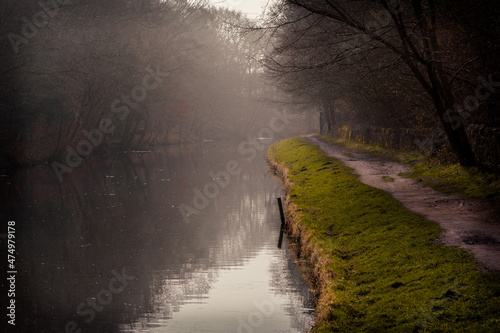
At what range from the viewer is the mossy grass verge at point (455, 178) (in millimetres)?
13477

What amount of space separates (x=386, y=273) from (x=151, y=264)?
20.5ft

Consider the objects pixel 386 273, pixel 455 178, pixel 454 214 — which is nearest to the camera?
pixel 386 273

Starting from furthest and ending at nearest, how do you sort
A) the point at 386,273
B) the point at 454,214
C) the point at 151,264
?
1. the point at 151,264
2. the point at 454,214
3. the point at 386,273

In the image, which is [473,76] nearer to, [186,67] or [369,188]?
[369,188]

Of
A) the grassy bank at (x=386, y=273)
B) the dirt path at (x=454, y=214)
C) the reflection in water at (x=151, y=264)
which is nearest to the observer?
the grassy bank at (x=386, y=273)

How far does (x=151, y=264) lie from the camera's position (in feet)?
43.2

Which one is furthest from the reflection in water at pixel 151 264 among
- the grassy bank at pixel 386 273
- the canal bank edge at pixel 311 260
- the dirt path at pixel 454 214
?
the dirt path at pixel 454 214

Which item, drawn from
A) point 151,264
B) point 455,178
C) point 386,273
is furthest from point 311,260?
point 455,178

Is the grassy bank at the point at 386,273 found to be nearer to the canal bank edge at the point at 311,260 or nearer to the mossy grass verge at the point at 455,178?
the canal bank edge at the point at 311,260

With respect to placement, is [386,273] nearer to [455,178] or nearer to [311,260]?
[311,260]

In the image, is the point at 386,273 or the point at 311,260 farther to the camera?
the point at 311,260

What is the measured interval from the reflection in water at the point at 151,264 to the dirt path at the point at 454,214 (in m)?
2.95

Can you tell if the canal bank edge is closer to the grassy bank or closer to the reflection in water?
the grassy bank

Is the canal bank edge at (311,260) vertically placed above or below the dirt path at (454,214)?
below
